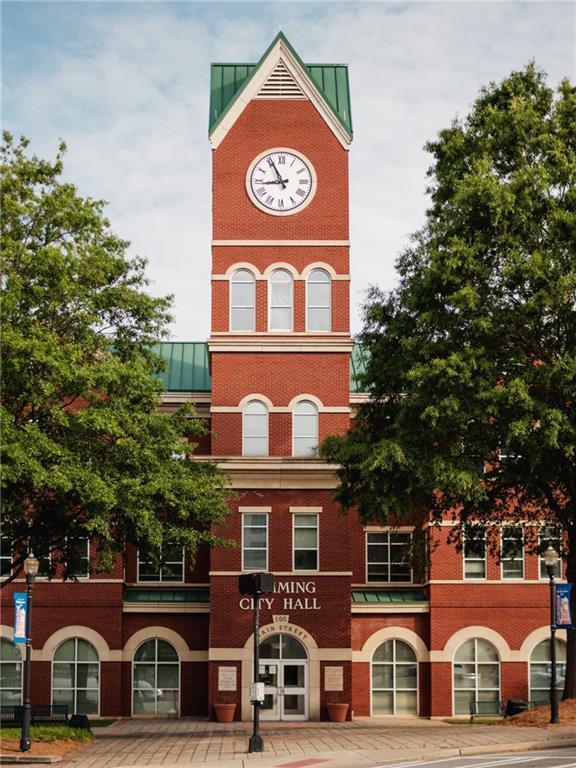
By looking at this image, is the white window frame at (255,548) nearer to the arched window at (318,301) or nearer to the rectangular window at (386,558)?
the rectangular window at (386,558)

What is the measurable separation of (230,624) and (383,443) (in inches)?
446

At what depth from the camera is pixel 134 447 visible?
2825cm

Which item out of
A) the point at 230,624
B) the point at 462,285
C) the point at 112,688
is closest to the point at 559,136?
the point at 462,285

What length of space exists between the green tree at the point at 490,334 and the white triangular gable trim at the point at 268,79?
9.11 meters

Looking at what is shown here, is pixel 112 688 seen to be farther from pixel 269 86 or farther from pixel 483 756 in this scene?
pixel 269 86

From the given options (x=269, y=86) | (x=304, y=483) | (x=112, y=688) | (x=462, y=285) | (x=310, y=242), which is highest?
Answer: (x=269, y=86)

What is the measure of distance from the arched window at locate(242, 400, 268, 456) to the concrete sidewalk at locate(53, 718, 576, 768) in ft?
31.9

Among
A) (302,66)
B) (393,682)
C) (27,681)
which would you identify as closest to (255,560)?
(393,682)

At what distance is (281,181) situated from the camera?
40094mm

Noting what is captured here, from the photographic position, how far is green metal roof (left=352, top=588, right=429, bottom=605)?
41.0 metres

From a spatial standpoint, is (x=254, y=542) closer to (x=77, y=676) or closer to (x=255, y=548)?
(x=255, y=548)

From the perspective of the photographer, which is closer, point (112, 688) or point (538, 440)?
point (538, 440)

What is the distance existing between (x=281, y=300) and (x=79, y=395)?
42.4ft

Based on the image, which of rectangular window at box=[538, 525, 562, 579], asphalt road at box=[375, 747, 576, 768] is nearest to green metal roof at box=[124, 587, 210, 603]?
rectangular window at box=[538, 525, 562, 579]
